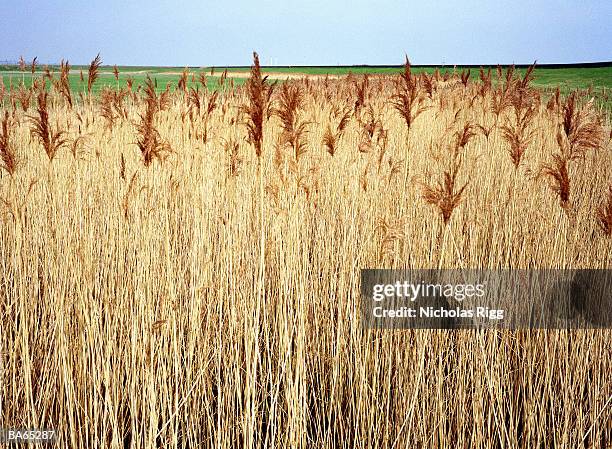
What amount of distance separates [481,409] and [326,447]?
605mm

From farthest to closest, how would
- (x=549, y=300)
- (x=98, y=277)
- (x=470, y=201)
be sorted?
(x=470, y=201) → (x=98, y=277) → (x=549, y=300)

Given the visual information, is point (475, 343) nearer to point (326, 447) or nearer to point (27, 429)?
point (326, 447)

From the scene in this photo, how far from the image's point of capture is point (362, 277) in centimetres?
245

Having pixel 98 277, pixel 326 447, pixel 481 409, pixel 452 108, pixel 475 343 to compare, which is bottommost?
pixel 326 447

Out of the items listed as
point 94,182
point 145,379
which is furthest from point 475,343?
point 94,182

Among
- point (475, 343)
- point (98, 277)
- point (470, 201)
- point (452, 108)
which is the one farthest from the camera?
point (452, 108)

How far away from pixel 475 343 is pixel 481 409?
305 millimetres

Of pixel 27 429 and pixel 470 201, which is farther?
pixel 470 201

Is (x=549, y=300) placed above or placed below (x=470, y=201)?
below

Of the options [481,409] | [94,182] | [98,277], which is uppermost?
[94,182]

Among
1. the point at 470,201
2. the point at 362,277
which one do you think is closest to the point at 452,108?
the point at 470,201

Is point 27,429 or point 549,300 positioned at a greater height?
point 549,300

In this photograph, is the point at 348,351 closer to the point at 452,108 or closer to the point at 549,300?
the point at 549,300

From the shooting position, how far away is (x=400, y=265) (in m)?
2.48
